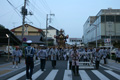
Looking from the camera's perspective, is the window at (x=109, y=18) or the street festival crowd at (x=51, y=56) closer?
the street festival crowd at (x=51, y=56)

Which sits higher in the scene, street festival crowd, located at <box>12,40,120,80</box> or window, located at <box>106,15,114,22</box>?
window, located at <box>106,15,114,22</box>

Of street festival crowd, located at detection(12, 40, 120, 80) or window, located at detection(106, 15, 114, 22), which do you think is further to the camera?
window, located at detection(106, 15, 114, 22)

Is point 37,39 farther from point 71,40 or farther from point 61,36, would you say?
point 71,40

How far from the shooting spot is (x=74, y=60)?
32.5ft

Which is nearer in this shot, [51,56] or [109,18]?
[51,56]

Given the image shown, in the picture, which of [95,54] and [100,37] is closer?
[95,54]

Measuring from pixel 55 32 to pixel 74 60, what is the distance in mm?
86850

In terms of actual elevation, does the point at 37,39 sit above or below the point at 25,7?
below

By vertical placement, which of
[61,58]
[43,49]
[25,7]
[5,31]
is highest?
[25,7]

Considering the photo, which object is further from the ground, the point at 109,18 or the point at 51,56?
the point at 109,18

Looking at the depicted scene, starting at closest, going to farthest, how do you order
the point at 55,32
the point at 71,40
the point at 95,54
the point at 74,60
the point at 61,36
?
the point at 74,60 < the point at 95,54 < the point at 71,40 < the point at 61,36 < the point at 55,32

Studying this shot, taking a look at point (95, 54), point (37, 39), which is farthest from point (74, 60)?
point (37, 39)

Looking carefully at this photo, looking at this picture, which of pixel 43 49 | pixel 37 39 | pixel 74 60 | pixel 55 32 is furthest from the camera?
pixel 55 32

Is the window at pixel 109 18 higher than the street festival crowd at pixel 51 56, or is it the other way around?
the window at pixel 109 18
